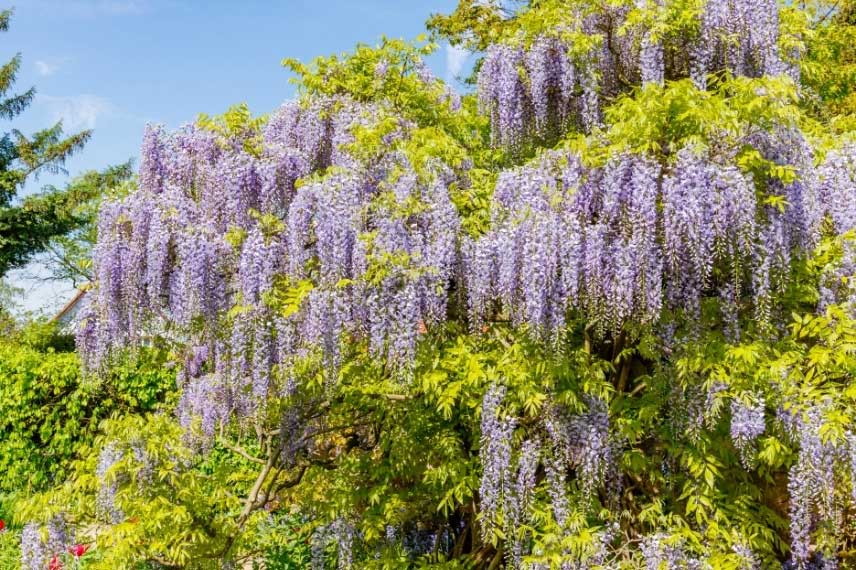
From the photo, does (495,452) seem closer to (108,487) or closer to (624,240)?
(624,240)

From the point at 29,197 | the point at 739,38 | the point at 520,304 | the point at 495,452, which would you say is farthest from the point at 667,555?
the point at 29,197

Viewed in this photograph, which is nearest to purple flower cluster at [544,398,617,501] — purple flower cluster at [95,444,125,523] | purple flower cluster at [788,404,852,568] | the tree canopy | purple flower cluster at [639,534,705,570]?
the tree canopy

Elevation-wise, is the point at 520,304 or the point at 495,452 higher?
the point at 520,304

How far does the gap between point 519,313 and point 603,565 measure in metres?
1.74

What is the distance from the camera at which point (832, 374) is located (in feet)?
16.8

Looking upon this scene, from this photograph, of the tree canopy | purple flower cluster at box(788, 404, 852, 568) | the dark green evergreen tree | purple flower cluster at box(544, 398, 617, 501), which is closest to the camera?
purple flower cluster at box(788, 404, 852, 568)

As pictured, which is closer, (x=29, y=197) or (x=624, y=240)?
(x=624, y=240)

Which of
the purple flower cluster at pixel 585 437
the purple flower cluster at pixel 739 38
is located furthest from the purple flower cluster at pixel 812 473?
the purple flower cluster at pixel 739 38

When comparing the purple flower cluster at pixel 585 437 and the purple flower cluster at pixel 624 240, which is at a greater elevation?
the purple flower cluster at pixel 624 240

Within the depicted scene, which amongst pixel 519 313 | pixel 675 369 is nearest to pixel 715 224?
pixel 675 369

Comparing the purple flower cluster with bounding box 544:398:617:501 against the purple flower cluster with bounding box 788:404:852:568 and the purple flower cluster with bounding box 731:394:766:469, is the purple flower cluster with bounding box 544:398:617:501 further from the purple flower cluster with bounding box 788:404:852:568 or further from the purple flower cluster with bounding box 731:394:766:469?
the purple flower cluster with bounding box 788:404:852:568

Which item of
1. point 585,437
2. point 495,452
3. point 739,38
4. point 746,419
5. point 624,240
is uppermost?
point 739,38

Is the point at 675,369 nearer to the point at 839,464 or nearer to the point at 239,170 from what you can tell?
the point at 839,464

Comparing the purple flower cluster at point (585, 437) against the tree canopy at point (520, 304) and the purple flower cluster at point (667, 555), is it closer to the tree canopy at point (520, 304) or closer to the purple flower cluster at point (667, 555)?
the tree canopy at point (520, 304)
